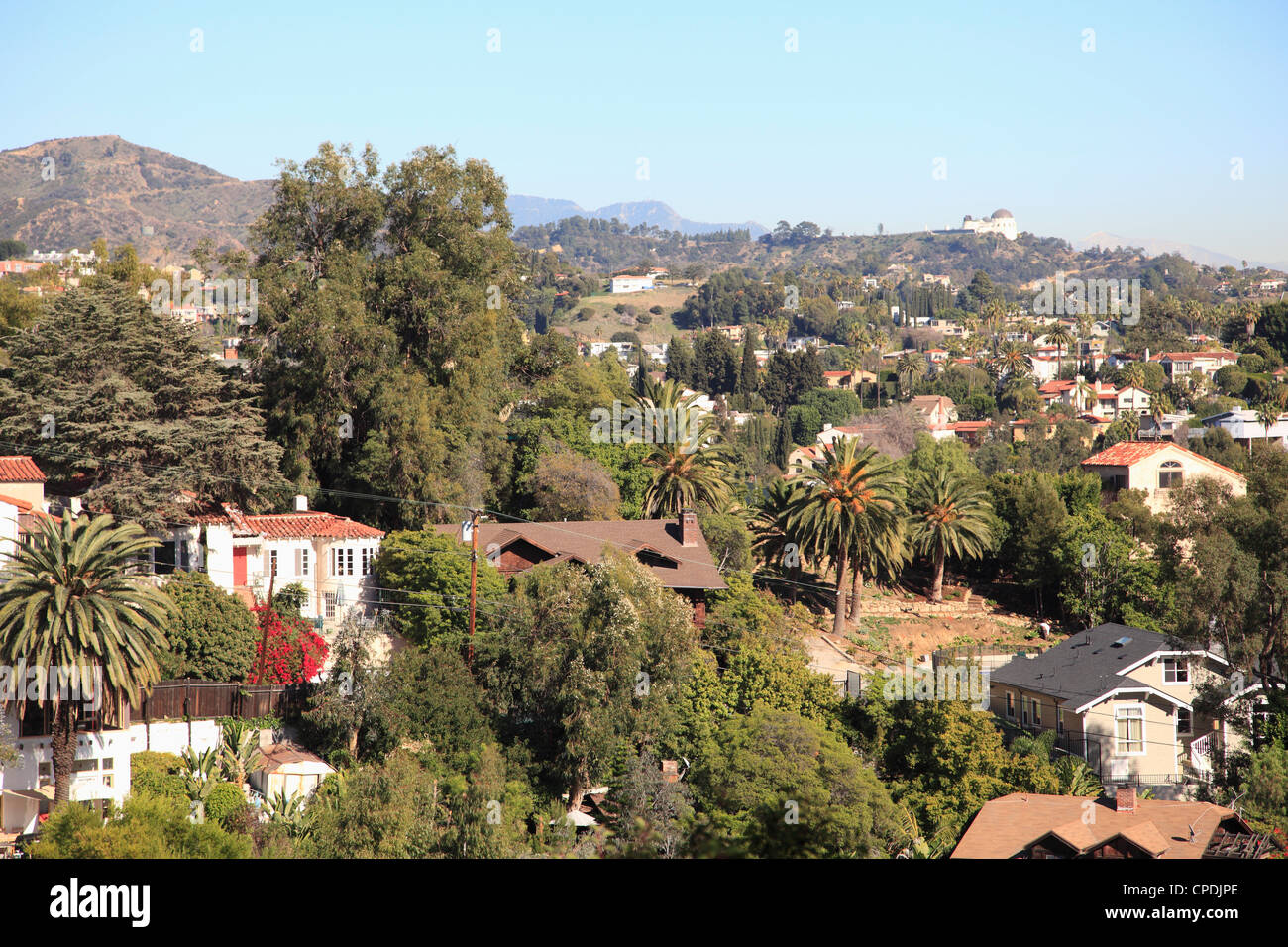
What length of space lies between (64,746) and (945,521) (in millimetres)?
43032

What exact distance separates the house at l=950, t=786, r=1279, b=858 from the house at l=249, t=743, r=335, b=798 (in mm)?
17548

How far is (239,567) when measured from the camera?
41312 mm

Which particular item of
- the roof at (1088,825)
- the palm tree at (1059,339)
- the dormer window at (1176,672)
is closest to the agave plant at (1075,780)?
the roof at (1088,825)

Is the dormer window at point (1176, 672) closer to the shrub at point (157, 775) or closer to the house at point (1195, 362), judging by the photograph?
the shrub at point (157, 775)

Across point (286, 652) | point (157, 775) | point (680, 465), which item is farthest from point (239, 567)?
point (680, 465)

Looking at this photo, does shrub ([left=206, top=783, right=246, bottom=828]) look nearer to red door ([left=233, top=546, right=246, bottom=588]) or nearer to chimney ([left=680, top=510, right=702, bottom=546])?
red door ([left=233, top=546, right=246, bottom=588])

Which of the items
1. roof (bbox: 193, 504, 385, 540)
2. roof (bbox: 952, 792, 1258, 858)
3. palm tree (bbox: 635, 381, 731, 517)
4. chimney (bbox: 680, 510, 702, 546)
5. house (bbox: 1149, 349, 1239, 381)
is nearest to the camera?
roof (bbox: 952, 792, 1258, 858)

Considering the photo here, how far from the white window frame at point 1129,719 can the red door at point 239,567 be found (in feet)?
102

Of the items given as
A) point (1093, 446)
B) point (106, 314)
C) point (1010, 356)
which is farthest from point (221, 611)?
point (1010, 356)

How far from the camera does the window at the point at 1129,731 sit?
42.5 metres

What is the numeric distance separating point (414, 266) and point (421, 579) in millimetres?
14592

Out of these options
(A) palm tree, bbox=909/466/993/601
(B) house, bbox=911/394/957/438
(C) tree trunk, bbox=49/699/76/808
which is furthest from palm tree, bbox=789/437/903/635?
(B) house, bbox=911/394/957/438

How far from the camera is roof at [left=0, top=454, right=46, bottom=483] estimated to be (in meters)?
37.3
